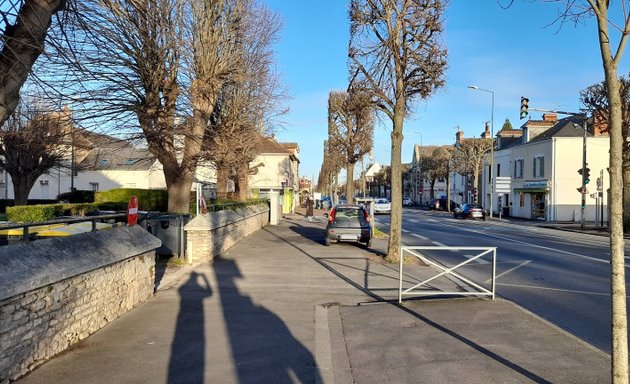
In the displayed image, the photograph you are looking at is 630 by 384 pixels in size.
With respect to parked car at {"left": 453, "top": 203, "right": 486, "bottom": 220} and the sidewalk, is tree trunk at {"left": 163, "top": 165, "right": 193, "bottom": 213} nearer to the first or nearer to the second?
the sidewalk

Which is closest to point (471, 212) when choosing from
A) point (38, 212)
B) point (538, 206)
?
point (538, 206)

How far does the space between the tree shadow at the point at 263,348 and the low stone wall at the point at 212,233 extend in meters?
4.74

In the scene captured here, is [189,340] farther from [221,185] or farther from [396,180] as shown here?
[221,185]

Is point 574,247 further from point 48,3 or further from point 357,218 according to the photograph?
point 48,3

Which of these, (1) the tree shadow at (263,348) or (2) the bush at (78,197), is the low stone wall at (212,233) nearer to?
(1) the tree shadow at (263,348)

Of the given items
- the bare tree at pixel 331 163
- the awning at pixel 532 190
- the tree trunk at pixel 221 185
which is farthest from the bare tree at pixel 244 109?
the awning at pixel 532 190

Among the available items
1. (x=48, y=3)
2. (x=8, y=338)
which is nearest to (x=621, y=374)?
(x=8, y=338)

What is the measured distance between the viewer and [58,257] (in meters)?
5.76

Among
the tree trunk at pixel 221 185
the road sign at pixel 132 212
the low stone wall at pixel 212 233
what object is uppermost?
the tree trunk at pixel 221 185

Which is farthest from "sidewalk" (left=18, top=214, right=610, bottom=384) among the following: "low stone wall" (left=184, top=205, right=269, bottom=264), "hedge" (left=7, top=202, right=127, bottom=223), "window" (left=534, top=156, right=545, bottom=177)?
"window" (left=534, top=156, right=545, bottom=177)

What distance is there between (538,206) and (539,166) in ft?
11.5

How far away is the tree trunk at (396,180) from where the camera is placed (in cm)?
1429

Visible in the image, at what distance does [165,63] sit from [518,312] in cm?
1150

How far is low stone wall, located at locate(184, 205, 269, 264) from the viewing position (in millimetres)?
13633
